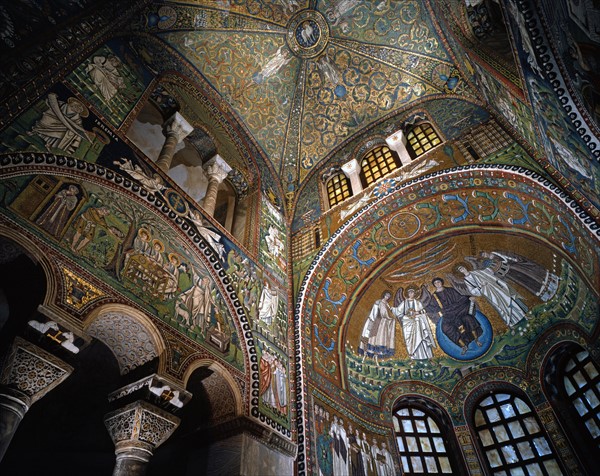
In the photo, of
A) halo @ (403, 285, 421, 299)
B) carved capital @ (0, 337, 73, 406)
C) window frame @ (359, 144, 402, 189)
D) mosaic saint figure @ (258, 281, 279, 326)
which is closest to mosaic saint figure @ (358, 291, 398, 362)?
halo @ (403, 285, 421, 299)

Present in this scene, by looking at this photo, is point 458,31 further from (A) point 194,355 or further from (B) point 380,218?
(A) point 194,355

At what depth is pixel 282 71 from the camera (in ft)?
33.1

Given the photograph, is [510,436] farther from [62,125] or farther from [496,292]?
[62,125]

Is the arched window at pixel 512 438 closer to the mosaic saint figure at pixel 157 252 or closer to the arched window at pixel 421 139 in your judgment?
the arched window at pixel 421 139

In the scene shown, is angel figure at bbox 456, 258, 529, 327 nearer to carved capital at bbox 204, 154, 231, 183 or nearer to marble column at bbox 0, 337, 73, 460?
carved capital at bbox 204, 154, 231, 183

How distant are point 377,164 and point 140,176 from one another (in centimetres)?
566

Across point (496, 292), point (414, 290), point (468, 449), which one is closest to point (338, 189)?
point (414, 290)

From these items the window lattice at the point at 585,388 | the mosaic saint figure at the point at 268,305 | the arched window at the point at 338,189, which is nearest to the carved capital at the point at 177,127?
the mosaic saint figure at the point at 268,305

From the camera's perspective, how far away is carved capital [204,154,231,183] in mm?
8656

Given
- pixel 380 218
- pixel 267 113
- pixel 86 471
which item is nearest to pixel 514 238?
pixel 380 218

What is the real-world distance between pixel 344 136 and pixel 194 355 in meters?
7.07

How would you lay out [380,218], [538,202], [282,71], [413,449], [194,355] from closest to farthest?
[194,355], [538,202], [413,449], [380,218], [282,71]

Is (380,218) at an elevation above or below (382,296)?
above

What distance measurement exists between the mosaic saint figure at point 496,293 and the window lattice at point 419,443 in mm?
2628
